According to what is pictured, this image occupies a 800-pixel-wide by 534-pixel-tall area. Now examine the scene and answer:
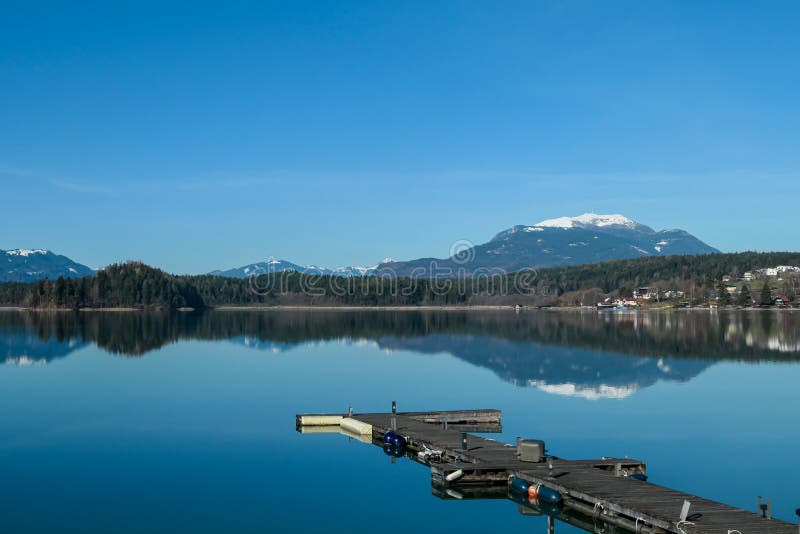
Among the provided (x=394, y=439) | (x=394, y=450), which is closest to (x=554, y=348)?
(x=394, y=439)

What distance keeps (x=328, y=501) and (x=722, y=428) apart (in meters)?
20.2

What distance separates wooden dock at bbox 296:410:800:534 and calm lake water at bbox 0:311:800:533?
932 millimetres

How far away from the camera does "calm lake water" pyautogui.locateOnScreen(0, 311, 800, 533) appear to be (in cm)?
2312

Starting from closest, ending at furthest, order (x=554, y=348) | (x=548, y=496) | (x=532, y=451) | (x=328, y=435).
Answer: (x=548, y=496), (x=532, y=451), (x=328, y=435), (x=554, y=348)

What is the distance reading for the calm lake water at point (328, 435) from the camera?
2312 cm

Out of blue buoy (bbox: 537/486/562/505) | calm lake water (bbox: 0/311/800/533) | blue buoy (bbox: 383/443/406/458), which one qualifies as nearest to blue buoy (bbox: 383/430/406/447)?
blue buoy (bbox: 383/443/406/458)

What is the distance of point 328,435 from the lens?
35000mm

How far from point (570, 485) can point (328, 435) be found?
14.2 metres

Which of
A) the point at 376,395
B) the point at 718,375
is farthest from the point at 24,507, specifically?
the point at 718,375

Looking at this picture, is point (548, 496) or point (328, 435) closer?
point (548, 496)

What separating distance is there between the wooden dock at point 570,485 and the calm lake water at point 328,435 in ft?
3.06

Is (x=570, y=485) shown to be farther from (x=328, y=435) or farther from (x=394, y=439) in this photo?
(x=328, y=435)

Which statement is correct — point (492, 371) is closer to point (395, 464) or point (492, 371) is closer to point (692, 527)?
point (395, 464)

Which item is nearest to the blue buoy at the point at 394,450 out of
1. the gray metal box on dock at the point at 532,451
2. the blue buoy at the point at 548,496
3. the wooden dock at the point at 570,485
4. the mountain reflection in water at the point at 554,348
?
the wooden dock at the point at 570,485
